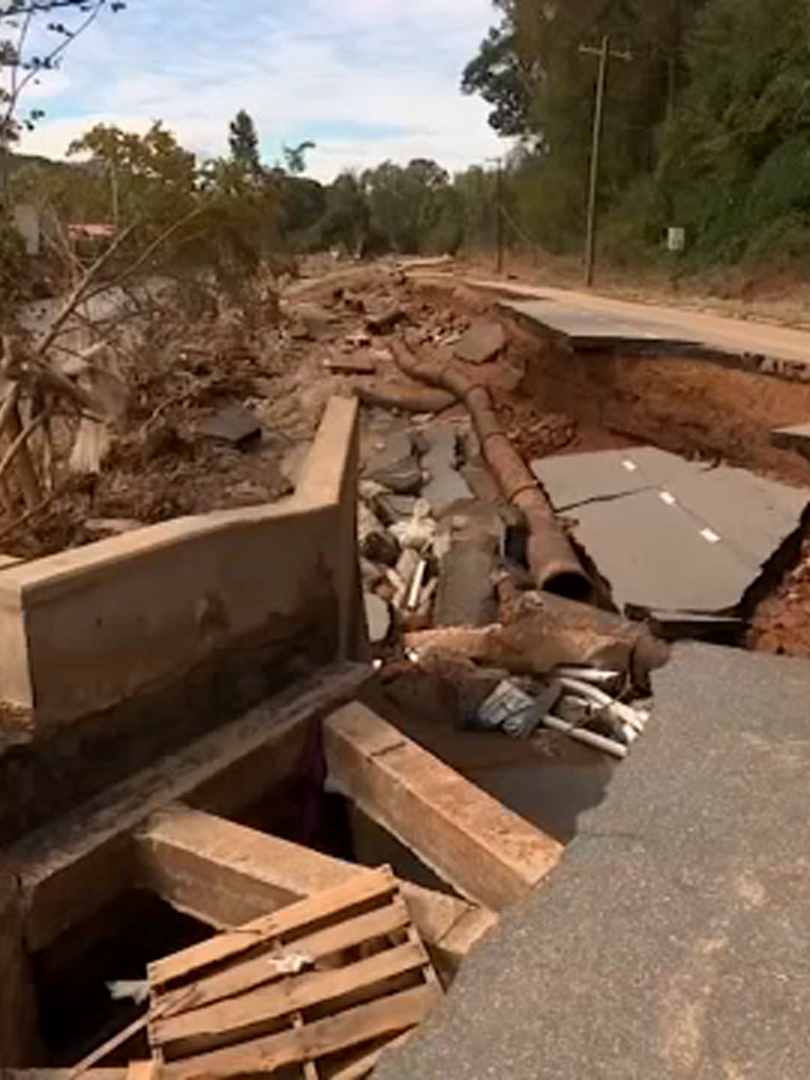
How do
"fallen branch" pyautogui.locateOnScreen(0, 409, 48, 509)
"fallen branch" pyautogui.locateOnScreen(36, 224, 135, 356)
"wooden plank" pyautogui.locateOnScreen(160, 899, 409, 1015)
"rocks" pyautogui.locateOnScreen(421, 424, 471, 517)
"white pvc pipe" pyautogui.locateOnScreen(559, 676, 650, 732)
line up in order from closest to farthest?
"wooden plank" pyautogui.locateOnScreen(160, 899, 409, 1015) → "white pvc pipe" pyautogui.locateOnScreen(559, 676, 650, 732) → "fallen branch" pyautogui.locateOnScreen(0, 409, 48, 509) → "fallen branch" pyautogui.locateOnScreen(36, 224, 135, 356) → "rocks" pyautogui.locateOnScreen(421, 424, 471, 517)

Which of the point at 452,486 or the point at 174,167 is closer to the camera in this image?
the point at 174,167

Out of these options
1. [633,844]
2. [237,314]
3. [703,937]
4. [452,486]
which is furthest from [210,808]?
[237,314]

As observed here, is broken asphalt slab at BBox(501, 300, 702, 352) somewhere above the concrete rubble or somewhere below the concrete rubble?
above

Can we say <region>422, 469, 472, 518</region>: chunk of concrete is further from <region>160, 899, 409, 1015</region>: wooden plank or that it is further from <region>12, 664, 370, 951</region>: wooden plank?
<region>160, 899, 409, 1015</region>: wooden plank

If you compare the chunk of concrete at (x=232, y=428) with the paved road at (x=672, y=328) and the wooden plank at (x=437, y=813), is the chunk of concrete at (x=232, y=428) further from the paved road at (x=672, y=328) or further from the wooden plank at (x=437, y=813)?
the wooden plank at (x=437, y=813)

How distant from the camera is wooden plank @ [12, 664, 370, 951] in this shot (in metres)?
4.42

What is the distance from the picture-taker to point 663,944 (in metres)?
3.24

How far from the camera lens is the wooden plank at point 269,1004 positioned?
3.77 m

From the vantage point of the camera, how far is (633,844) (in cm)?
373

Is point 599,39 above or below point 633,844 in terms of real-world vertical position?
above

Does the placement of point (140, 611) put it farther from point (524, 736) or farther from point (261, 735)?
point (524, 736)

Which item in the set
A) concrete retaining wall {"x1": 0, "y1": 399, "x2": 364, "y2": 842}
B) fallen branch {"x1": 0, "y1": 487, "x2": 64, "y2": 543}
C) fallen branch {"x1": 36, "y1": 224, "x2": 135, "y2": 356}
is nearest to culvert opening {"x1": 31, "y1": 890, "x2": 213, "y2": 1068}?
concrete retaining wall {"x1": 0, "y1": 399, "x2": 364, "y2": 842}

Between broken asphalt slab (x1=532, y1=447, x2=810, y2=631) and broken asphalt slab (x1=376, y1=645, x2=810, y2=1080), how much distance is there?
182 inches

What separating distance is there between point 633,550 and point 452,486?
14.3 feet
